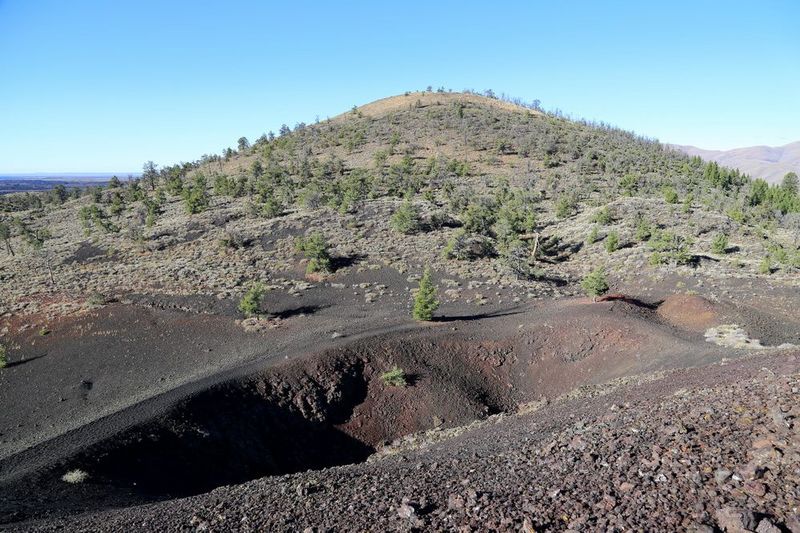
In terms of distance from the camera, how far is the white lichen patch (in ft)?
73.5

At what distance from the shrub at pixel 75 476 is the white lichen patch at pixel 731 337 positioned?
2908cm

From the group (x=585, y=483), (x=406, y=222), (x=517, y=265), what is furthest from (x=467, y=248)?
(x=585, y=483)

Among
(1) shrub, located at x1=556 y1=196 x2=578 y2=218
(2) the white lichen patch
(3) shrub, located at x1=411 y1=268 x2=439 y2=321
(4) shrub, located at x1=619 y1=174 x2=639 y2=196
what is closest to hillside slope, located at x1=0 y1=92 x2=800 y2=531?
(2) the white lichen patch

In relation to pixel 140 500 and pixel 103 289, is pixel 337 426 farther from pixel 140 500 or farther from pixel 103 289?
pixel 103 289

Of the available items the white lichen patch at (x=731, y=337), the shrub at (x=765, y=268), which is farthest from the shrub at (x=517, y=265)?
the shrub at (x=765, y=268)

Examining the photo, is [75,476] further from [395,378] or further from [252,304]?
[252,304]

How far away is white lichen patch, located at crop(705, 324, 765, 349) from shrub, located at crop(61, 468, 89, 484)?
2908 cm

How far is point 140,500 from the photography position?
13367 mm

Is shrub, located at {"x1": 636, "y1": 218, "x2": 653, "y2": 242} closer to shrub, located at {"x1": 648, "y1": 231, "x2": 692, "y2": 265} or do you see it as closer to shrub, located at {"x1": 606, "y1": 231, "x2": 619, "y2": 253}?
shrub, located at {"x1": 648, "y1": 231, "x2": 692, "y2": 265}

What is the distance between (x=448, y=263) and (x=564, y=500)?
1366 inches

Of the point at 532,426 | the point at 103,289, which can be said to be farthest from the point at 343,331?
the point at 103,289

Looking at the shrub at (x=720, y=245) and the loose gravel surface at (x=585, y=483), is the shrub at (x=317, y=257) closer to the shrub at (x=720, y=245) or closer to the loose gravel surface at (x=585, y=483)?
the loose gravel surface at (x=585, y=483)

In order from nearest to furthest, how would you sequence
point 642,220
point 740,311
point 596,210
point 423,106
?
point 740,311 < point 642,220 < point 596,210 < point 423,106

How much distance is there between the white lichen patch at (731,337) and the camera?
73.5 feet
